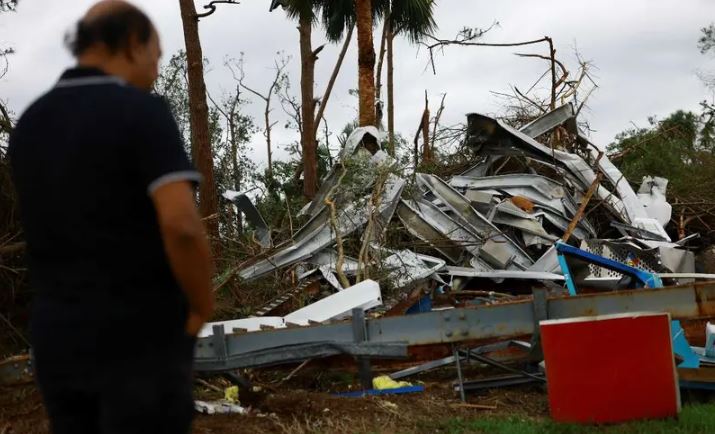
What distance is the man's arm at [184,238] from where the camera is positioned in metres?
1.95

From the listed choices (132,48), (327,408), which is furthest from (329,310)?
(132,48)

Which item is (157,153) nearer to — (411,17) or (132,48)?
(132,48)

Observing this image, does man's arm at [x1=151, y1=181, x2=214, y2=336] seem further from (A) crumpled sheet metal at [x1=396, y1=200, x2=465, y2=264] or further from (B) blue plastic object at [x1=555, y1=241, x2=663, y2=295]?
(A) crumpled sheet metal at [x1=396, y1=200, x2=465, y2=264]

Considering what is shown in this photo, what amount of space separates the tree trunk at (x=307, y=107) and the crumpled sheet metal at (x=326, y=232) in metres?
8.74

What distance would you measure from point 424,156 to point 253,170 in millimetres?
21923

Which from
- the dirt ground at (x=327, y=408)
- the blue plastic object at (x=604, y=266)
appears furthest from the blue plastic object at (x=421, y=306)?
the blue plastic object at (x=604, y=266)

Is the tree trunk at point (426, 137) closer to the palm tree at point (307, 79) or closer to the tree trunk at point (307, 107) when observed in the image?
the palm tree at point (307, 79)

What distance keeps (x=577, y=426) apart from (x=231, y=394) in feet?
7.43

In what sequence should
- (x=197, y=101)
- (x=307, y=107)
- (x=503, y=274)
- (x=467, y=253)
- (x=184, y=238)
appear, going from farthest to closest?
(x=307, y=107), (x=197, y=101), (x=467, y=253), (x=503, y=274), (x=184, y=238)

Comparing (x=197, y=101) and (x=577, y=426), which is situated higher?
(x=197, y=101)

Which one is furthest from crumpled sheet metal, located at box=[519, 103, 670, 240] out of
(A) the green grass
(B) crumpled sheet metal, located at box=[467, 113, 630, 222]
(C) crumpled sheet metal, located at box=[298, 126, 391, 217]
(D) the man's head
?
(D) the man's head

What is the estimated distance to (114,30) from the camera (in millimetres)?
2189

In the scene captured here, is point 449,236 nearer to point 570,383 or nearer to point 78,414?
point 570,383

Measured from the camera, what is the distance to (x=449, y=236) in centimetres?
946
